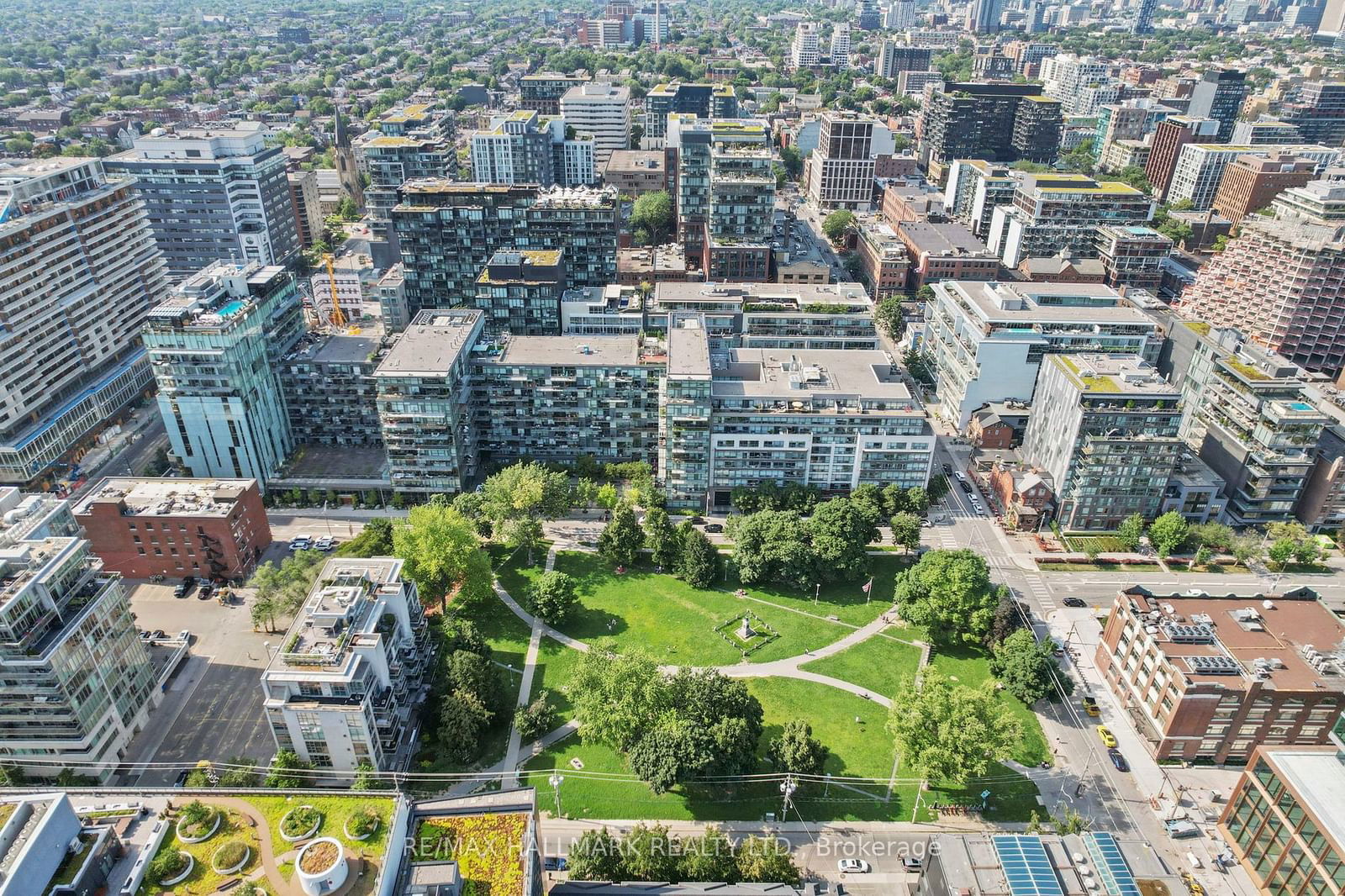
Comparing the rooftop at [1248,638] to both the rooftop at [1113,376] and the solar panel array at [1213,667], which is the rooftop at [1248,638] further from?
the rooftop at [1113,376]

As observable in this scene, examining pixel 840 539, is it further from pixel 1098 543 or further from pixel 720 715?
pixel 1098 543

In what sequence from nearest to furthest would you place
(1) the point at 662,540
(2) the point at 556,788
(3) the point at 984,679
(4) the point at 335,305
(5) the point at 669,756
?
(5) the point at 669,756 < (2) the point at 556,788 < (3) the point at 984,679 < (1) the point at 662,540 < (4) the point at 335,305

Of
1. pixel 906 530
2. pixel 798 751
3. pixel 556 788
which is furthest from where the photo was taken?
pixel 906 530

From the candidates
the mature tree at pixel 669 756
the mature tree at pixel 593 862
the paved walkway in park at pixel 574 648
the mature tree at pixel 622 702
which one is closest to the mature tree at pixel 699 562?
the paved walkway in park at pixel 574 648

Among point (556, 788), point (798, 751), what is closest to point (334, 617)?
point (556, 788)

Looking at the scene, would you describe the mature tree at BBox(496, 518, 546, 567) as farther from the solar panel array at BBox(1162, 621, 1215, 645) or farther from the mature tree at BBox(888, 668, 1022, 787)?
the solar panel array at BBox(1162, 621, 1215, 645)

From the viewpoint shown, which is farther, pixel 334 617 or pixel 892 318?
pixel 892 318
